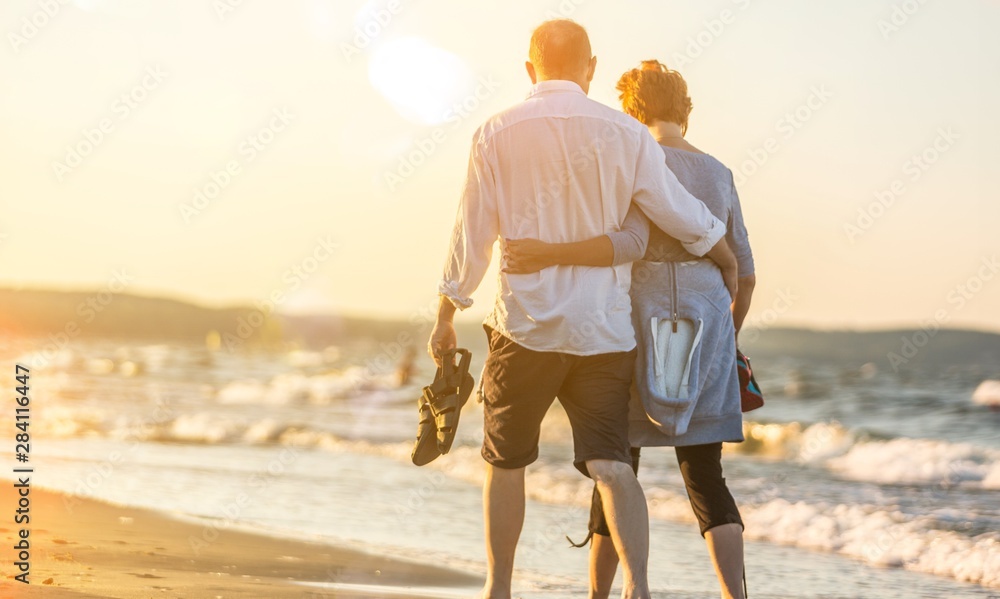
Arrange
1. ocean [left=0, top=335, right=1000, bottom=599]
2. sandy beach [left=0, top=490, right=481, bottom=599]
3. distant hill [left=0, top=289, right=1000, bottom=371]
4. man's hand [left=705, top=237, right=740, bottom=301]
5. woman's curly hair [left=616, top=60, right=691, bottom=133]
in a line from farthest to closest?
distant hill [left=0, top=289, right=1000, bottom=371]
ocean [left=0, top=335, right=1000, bottom=599]
sandy beach [left=0, top=490, right=481, bottom=599]
woman's curly hair [left=616, top=60, right=691, bottom=133]
man's hand [left=705, top=237, right=740, bottom=301]

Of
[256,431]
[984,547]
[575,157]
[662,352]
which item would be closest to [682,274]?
[662,352]

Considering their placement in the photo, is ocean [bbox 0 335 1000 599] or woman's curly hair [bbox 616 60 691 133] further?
ocean [bbox 0 335 1000 599]

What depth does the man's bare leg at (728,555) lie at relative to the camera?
3309 mm

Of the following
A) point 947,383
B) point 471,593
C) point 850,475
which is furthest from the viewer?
point 947,383

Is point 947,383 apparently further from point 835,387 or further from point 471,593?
point 471,593

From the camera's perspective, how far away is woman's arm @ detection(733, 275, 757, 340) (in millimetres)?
3434

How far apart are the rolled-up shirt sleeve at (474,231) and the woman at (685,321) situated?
3.3 inches

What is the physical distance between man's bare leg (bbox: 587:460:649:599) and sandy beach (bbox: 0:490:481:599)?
4.61 ft

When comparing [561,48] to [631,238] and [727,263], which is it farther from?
[727,263]

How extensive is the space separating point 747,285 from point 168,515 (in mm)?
3716

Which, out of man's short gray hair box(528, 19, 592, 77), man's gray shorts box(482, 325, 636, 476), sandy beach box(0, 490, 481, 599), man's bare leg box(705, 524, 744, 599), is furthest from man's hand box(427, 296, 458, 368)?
sandy beach box(0, 490, 481, 599)

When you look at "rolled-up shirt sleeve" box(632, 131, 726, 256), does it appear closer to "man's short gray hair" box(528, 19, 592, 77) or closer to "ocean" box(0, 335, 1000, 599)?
A: "man's short gray hair" box(528, 19, 592, 77)

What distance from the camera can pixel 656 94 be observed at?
11.1 ft

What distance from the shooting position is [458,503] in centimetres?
705
